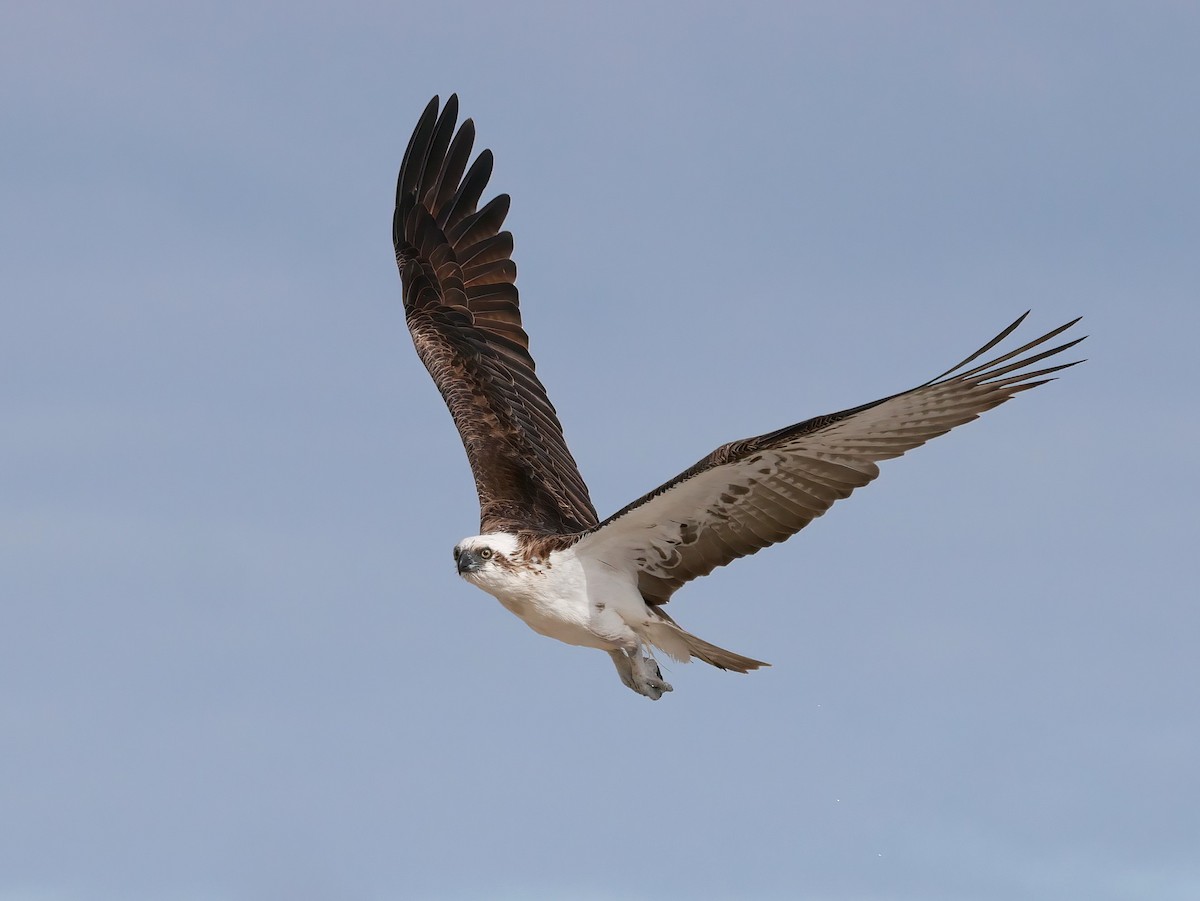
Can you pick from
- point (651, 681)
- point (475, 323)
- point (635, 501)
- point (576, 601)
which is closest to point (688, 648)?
point (651, 681)

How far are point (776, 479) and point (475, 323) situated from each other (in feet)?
17.4

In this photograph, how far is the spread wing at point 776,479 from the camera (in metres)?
9.74

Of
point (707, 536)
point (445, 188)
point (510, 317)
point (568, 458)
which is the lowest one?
point (707, 536)

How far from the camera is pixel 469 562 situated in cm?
1085

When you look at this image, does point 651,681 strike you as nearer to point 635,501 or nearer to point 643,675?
point 643,675

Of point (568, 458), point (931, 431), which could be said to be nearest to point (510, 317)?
point (568, 458)

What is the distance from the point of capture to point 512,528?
11.7 meters

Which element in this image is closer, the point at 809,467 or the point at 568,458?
the point at 809,467

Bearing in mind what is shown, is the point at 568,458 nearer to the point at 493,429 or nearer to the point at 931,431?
the point at 493,429

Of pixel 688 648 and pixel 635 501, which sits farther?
pixel 688 648

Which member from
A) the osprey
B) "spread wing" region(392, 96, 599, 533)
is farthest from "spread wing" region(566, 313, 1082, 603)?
"spread wing" region(392, 96, 599, 533)

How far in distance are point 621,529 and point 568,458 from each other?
293 centimetres

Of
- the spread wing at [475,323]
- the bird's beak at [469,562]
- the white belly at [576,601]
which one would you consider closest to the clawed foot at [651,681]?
the white belly at [576,601]

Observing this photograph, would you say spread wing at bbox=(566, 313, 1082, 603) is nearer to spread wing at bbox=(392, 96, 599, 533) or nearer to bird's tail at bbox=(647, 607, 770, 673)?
bird's tail at bbox=(647, 607, 770, 673)
